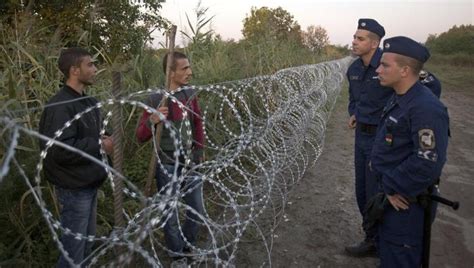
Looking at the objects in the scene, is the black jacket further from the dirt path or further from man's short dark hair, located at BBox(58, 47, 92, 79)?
the dirt path

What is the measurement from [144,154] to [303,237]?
2002 millimetres

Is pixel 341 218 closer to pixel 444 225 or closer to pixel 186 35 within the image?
pixel 444 225

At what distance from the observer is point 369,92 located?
3695 millimetres

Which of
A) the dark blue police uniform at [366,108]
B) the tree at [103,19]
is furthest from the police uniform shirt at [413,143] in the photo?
the tree at [103,19]

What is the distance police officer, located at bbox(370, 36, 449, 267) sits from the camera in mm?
2307

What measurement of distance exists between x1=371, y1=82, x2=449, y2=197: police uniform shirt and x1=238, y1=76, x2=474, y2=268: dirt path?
1309mm

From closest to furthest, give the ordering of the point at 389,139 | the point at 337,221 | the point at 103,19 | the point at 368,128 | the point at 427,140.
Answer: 1. the point at 427,140
2. the point at 389,139
3. the point at 368,128
4. the point at 337,221
5. the point at 103,19

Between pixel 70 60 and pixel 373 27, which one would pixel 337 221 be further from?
pixel 70 60

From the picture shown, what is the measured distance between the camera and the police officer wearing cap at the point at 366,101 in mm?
A: 3617

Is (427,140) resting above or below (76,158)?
above

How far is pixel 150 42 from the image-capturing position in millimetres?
5602

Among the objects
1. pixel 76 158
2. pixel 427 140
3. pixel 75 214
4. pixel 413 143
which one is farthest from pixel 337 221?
pixel 76 158

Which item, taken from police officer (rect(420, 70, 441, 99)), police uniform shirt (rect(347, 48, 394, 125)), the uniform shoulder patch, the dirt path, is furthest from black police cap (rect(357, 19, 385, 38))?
the dirt path

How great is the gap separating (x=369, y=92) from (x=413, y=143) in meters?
1.35
